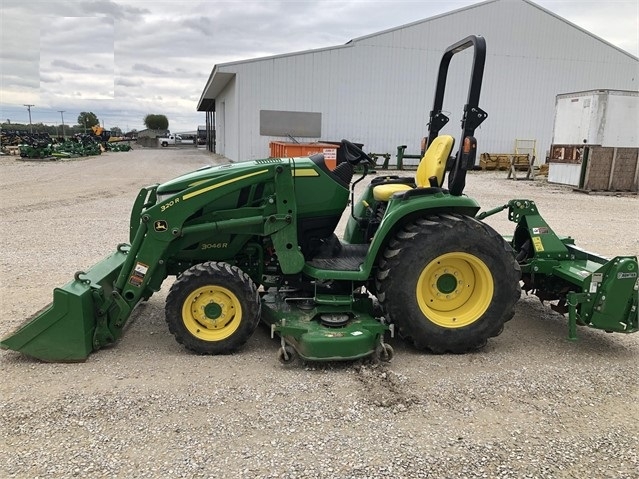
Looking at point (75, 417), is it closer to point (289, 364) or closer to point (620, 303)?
point (289, 364)

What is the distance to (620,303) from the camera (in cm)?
393

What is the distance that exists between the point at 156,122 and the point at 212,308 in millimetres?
93046

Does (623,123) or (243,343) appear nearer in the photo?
(243,343)

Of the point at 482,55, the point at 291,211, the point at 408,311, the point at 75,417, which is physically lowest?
the point at 75,417

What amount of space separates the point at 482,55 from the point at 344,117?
20.0 metres

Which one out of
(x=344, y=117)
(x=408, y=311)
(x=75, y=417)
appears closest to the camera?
(x=75, y=417)

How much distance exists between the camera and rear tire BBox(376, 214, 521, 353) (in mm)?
3857

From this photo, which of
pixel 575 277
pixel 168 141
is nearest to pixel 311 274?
pixel 575 277

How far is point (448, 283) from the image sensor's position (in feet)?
13.4

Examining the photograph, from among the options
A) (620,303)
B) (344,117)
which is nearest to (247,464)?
(620,303)

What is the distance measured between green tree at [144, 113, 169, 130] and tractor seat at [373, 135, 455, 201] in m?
91.2

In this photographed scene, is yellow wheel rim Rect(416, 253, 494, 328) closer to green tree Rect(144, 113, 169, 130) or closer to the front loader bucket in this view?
the front loader bucket

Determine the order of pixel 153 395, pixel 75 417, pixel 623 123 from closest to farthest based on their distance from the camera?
pixel 75 417, pixel 153 395, pixel 623 123

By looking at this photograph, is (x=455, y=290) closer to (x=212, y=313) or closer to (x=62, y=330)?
(x=212, y=313)
